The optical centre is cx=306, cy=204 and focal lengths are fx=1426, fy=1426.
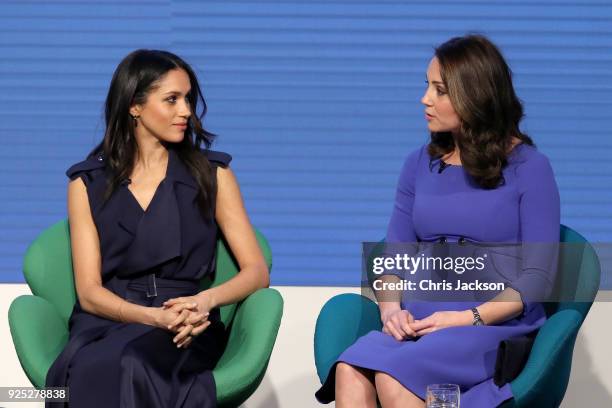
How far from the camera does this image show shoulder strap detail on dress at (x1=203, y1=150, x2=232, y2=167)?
502 cm

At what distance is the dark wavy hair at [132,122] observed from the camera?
A: 4.92 m

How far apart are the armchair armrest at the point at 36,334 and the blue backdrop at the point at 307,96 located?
1.38 m

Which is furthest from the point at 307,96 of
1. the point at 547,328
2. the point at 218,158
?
the point at 547,328

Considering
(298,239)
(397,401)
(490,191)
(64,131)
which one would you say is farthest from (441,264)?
(64,131)

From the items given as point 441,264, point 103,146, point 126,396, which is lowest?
point 126,396

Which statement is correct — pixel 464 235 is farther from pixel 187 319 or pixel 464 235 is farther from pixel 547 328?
pixel 187 319

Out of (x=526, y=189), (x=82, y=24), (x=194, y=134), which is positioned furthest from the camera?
(x=82, y=24)

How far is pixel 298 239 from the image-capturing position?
627 centimetres

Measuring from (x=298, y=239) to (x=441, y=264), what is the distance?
1.56 metres

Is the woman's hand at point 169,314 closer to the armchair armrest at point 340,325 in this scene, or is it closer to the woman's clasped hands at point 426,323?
the armchair armrest at point 340,325

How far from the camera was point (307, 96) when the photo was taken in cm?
625

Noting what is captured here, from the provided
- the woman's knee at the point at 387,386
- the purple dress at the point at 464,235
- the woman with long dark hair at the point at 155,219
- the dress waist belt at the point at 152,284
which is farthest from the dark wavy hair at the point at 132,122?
the woman's knee at the point at 387,386

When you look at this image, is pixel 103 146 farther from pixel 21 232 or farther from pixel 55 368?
pixel 21 232

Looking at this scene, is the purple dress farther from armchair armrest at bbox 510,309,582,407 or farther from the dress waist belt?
the dress waist belt
